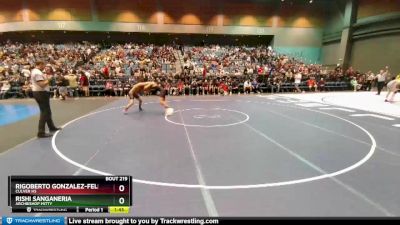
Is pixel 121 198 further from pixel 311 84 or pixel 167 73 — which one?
pixel 311 84

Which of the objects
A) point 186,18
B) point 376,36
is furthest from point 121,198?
point 186,18

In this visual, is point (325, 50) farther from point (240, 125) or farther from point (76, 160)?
point (76, 160)

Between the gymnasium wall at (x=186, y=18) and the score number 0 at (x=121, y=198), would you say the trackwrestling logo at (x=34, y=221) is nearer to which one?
the score number 0 at (x=121, y=198)

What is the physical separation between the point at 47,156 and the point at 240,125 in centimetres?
452

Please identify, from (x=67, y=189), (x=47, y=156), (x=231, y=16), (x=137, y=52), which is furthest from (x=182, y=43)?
(x=67, y=189)
